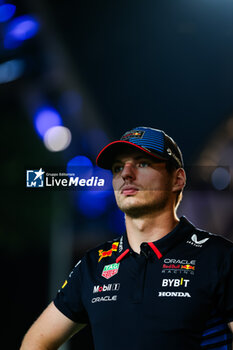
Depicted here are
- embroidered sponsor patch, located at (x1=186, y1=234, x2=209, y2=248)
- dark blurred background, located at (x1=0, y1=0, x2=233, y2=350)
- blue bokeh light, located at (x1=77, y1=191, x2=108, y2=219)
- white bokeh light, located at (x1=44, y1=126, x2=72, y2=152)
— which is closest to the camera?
embroidered sponsor patch, located at (x1=186, y1=234, x2=209, y2=248)

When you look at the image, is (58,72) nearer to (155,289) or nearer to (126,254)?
(126,254)

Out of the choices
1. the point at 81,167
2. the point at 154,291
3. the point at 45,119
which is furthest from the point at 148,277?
the point at 45,119

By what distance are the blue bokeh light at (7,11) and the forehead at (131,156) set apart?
2.41 feet

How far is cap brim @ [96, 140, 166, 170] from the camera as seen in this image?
1.03 meters

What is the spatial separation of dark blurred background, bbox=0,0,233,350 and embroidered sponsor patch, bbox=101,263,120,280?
33cm

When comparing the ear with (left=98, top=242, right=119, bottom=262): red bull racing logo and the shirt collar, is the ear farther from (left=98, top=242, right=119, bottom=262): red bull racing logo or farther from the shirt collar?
(left=98, top=242, right=119, bottom=262): red bull racing logo

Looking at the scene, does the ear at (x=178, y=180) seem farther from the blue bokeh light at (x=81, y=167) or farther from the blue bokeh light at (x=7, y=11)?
the blue bokeh light at (x=7, y=11)

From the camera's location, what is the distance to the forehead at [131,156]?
3.43 feet

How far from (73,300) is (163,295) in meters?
0.27

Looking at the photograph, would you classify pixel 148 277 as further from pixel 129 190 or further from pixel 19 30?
pixel 19 30

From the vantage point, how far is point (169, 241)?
39.9 inches

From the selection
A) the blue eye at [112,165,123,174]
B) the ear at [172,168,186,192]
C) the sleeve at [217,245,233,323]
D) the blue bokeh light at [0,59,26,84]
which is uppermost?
the blue bokeh light at [0,59,26,84]

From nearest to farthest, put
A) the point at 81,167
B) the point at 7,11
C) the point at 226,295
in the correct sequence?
the point at 226,295, the point at 81,167, the point at 7,11

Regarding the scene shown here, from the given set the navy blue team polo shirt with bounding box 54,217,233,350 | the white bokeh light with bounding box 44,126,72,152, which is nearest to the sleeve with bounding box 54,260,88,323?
the navy blue team polo shirt with bounding box 54,217,233,350
